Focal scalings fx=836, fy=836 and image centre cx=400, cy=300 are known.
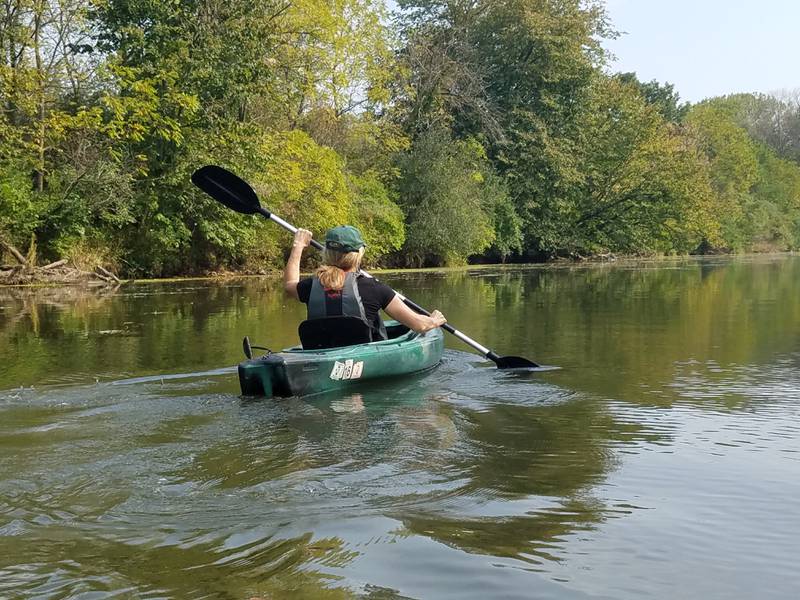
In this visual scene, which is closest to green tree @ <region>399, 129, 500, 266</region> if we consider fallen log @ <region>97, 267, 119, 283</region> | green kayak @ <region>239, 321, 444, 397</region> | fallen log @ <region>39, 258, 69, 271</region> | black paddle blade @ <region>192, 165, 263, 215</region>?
fallen log @ <region>97, 267, 119, 283</region>

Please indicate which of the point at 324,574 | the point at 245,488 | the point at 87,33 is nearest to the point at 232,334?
the point at 245,488

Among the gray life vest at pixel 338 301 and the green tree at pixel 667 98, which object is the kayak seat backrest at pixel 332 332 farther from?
the green tree at pixel 667 98

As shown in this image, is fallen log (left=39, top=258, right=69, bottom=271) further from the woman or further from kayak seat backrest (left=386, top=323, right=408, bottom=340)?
the woman

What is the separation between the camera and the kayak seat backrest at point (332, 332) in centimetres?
672

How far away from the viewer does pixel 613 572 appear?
301 cm

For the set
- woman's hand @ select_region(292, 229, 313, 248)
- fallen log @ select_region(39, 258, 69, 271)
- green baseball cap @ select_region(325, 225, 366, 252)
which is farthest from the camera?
fallen log @ select_region(39, 258, 69, 271)

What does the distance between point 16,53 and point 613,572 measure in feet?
72.0

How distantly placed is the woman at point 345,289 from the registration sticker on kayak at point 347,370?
1.26 ft

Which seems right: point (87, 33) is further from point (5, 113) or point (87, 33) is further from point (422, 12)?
point (422, 12)

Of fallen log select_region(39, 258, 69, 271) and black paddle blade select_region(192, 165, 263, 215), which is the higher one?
black paddle blade select_region(192, 165, 263, 215)

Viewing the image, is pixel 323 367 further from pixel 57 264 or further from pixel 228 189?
pixel 57 264

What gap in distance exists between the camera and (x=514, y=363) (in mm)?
8320

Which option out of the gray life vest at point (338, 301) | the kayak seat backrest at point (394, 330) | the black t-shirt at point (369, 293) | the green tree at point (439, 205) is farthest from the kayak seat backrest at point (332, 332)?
the green tree at point (439, 205)

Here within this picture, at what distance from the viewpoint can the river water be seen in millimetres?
2949
